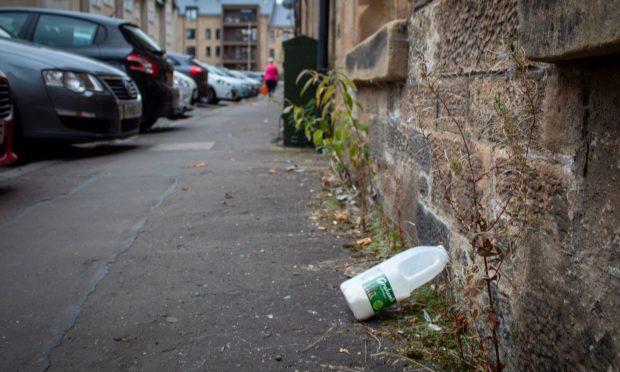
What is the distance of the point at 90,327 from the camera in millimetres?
2750

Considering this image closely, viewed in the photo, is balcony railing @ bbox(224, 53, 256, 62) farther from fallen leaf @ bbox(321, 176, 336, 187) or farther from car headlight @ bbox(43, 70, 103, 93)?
fallen leaf @ bbox(321, 176, 336, 187)

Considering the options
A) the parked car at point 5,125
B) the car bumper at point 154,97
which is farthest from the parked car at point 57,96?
the car bumper at point 154,97

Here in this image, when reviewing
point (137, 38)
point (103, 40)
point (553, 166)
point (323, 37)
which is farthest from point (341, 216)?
point (137, 38)

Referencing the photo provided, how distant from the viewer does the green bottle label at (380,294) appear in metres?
2.77

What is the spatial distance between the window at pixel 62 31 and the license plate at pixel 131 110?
6.26 ft

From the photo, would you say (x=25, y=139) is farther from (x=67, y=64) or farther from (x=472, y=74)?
(x=472, y=74)

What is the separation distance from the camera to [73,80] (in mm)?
7520

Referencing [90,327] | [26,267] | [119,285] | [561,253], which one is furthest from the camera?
[26,267]

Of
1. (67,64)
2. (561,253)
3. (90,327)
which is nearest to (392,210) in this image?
(90,327)

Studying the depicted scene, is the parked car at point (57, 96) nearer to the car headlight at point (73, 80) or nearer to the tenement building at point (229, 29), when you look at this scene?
the car headlight at point (73, 80)

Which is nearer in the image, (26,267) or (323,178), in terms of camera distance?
(26,267)

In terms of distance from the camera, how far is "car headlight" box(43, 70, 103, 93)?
23.9 ft

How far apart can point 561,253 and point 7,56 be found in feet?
22.7

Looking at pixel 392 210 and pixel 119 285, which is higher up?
pixel 392 210
